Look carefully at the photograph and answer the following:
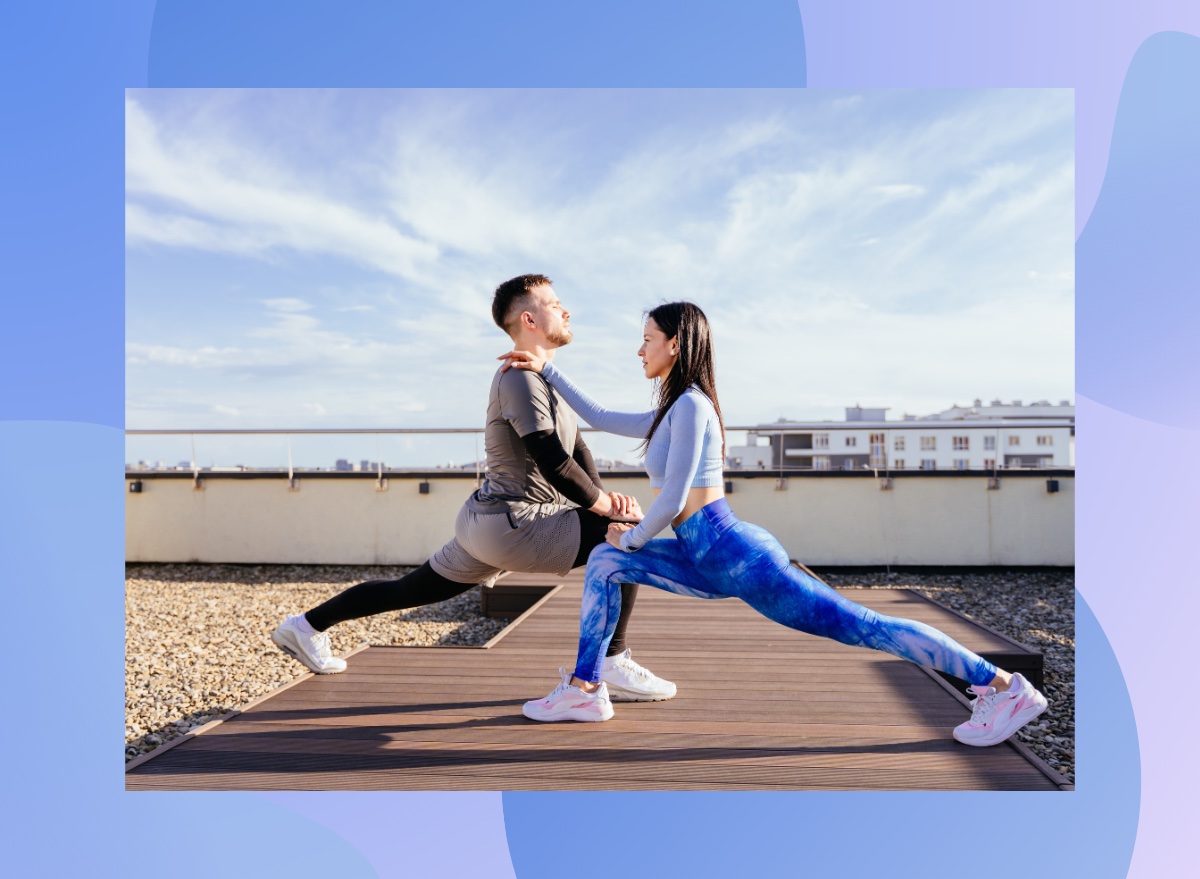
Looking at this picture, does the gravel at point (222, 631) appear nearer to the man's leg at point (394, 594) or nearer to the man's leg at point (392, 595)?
the man's leg at point (394, 594)

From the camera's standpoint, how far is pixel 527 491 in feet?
9.04

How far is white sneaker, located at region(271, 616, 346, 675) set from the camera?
3221mm

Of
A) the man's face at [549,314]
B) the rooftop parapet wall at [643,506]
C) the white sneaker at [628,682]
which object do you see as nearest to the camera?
the man's face at [549,314]

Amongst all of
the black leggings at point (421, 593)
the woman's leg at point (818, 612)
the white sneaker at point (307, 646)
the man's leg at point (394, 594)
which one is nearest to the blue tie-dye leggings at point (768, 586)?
the woman's leg at point (818, 612)

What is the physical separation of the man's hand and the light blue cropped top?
25 cm

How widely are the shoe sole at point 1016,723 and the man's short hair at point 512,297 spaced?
1.84 metres

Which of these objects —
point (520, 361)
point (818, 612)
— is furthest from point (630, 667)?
point (520, 361)

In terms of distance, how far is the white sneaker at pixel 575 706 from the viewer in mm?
2703

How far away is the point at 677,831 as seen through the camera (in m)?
2.13

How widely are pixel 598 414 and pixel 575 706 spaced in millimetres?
938
